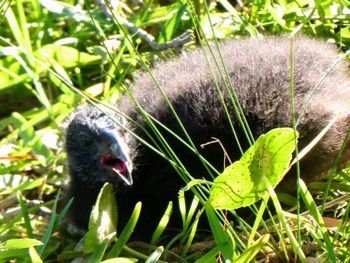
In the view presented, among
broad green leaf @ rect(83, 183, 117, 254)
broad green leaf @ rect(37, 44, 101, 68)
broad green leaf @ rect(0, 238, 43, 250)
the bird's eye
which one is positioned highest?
broad green leaf @ rect(37, 44, 101, 68)

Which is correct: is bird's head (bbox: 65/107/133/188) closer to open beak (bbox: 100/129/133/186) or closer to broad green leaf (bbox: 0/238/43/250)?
open beak (bbox: 100/129/133/186)

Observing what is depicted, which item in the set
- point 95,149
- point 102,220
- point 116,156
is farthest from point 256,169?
point 95,149

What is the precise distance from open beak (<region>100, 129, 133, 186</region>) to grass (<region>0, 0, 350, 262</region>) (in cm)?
20

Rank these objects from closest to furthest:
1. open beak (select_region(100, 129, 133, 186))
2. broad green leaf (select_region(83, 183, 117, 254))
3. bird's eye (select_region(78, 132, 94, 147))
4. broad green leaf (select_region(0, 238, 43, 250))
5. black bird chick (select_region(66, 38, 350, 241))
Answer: broad green leaf (select_region(0, 238, 43, 250)) < broad green leaf (select_region(83, 183, 117, 254)) < black bird chick (select_region(66, 38, 350, 241)) < open beak (select_region(100, 129, 133, 186)) < bird's eye (select_region(78, 132, 94, 147))

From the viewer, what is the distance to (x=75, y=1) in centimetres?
424

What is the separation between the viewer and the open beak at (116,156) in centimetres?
306

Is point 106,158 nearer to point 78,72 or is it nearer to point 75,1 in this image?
point 78,72

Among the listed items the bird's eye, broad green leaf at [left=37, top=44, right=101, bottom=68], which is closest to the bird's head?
the bird's eye

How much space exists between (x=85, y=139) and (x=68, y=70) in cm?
85

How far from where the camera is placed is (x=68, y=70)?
4.04 meters

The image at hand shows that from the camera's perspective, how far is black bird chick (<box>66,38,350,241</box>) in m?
2.90

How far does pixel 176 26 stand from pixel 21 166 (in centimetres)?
99

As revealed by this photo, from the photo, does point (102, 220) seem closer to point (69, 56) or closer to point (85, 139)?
point (85, 139)

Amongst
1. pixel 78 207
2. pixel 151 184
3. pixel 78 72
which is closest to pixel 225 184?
pixel 151 184
